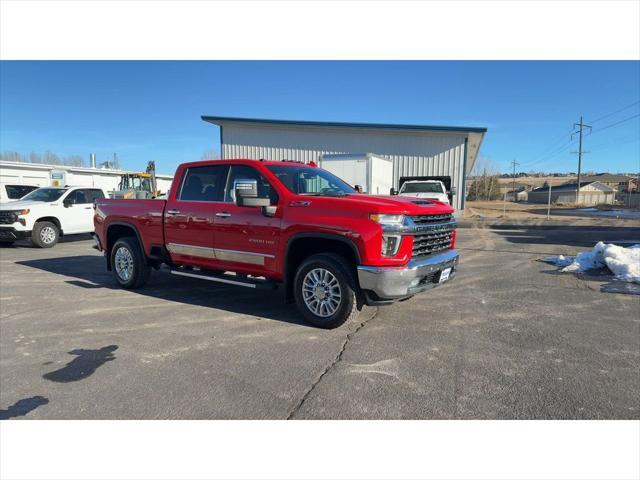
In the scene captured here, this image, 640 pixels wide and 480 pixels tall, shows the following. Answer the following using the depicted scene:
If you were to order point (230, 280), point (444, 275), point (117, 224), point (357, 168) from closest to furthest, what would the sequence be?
1. point (444, 275)
2. point (230, 280)
3. point (117, 224)
4. point (357, 168)

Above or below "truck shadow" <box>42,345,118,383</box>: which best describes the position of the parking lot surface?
above

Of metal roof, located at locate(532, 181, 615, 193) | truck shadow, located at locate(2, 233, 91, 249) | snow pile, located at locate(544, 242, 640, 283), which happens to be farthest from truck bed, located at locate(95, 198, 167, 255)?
metal roof, located at locate(532, 181, 615, 193)

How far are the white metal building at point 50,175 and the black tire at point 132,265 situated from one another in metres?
24.7

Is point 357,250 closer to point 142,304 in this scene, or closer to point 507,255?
point 142,304

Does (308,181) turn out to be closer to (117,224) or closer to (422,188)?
(117,224)

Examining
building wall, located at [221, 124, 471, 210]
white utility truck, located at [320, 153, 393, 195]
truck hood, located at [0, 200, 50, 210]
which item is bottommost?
truck hood, located at [0, 200, 50, 210]

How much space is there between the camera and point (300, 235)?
4.73 metres

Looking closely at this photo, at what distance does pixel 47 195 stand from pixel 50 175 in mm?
23765

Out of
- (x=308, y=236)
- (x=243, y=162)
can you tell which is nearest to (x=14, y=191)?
(x=243, y=162)

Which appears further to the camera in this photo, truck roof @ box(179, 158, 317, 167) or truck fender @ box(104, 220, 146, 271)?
truck fender @ box(104, 220, 146, 271)

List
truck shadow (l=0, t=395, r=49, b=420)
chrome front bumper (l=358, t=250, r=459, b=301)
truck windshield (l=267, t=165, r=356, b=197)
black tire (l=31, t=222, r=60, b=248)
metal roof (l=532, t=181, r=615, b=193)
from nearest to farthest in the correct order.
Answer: truck shadow (l=0, t=395, r=49, b=420) < chrome front bumper (l=358, t=250, r=459, b=301) < truck windshield (l=267, t=165, r=356, b=197) < black tire (l=31, t=222, r=60, b=248) < metal roof (l=532, t=181, r=615, b=193)

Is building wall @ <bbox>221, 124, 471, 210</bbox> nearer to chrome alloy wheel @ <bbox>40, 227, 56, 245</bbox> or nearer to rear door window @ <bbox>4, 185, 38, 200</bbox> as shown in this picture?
rear door window @ <bbox>4, 185, 38, 200</bbox>

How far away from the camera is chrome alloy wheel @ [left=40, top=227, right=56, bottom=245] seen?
39.5 ft

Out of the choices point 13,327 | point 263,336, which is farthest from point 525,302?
point 13,327
